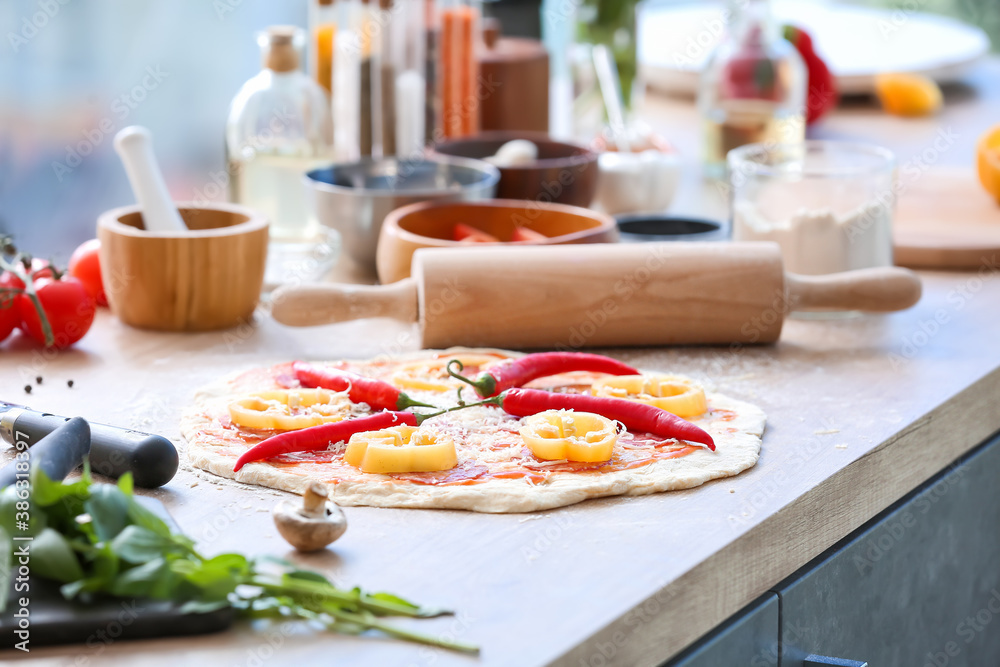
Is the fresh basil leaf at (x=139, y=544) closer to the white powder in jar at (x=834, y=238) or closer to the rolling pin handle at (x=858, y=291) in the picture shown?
the rolling pin handle at (x=858, y=291)

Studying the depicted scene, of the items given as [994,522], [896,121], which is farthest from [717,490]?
[896,121]

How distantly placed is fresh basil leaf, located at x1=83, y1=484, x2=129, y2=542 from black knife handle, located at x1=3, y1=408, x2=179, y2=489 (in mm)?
177

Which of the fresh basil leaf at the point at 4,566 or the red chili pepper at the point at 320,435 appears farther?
the red chili pepper at the point at 320,435

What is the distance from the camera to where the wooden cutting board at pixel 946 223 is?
167 centimetres

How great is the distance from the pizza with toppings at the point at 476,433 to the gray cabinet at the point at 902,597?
0.41 feet

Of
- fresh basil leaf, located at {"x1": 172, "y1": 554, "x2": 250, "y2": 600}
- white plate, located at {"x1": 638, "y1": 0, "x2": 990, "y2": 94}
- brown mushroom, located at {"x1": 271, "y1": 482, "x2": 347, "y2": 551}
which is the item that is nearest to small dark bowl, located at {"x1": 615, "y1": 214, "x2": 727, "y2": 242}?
brown mushroom, located at {"x1": 271, "y1": 482, "x2": 347, "y2": 551}

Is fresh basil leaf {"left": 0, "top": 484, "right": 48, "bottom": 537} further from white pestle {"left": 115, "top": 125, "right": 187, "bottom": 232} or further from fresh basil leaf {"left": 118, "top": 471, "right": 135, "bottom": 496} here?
white pestle {"left": 115, "top": 125, "right": 187, "bottom": 232}

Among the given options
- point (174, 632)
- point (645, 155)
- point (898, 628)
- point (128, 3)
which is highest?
point (128, 3)

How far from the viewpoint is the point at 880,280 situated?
1371mm

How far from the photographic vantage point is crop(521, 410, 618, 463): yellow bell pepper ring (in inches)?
38.4

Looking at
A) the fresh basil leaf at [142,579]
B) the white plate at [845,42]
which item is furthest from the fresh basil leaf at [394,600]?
the white plate at [845,42]

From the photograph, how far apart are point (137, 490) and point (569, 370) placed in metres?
0.44

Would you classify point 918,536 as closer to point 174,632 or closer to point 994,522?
point 994,522

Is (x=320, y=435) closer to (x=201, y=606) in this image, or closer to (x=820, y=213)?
(x=201, y=606)
